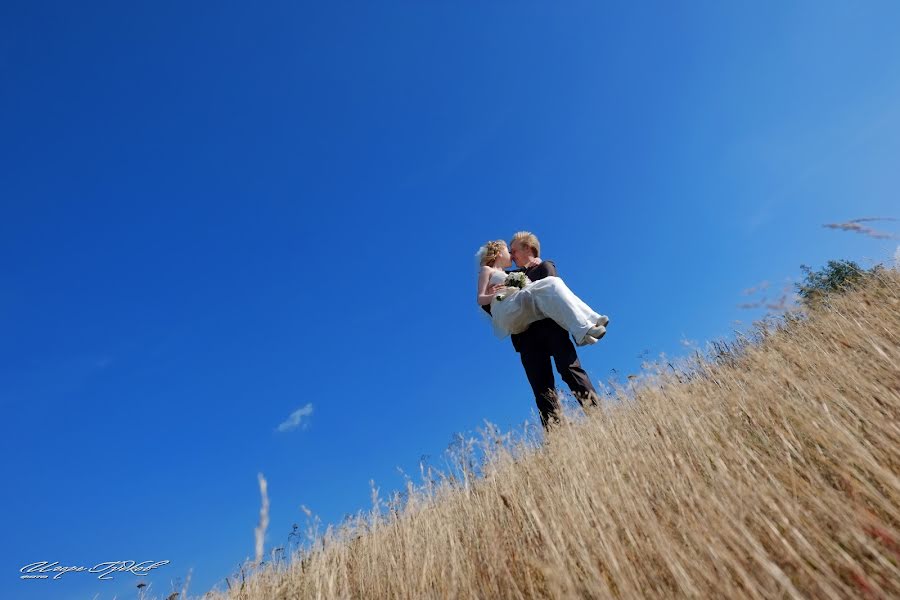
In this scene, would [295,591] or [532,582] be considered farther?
[295,591]

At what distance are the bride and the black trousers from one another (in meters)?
0.23

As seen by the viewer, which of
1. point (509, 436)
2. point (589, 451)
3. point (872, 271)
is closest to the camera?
point (589, 451)

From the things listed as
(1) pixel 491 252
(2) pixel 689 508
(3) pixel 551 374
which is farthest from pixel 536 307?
(2) pixel 689 508

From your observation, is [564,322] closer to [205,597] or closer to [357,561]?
[357,561]

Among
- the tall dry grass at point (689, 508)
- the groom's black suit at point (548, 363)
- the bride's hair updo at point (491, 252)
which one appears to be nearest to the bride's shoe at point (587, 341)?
the groom's black suit at point (548, 363)

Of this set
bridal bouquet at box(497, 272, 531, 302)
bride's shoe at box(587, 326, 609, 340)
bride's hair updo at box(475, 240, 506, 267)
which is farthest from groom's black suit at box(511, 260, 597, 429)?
bride's hair updo at box(475, 240, 506, 267)

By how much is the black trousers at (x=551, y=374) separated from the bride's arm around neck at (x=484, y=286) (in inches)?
23.9

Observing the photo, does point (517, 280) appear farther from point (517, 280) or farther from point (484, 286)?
point (484, 286)

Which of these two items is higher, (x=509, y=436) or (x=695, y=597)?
(x=509, y=436)

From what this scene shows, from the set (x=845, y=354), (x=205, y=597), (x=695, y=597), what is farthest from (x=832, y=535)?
(x=205, y=597)

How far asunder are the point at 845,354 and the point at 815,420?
123 cm

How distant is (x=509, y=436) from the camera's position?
141 inches

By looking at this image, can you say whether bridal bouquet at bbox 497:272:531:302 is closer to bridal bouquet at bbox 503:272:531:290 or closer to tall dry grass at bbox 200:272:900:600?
bridal bouquet at bbox 503:272:531:290

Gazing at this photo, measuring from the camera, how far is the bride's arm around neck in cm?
417
